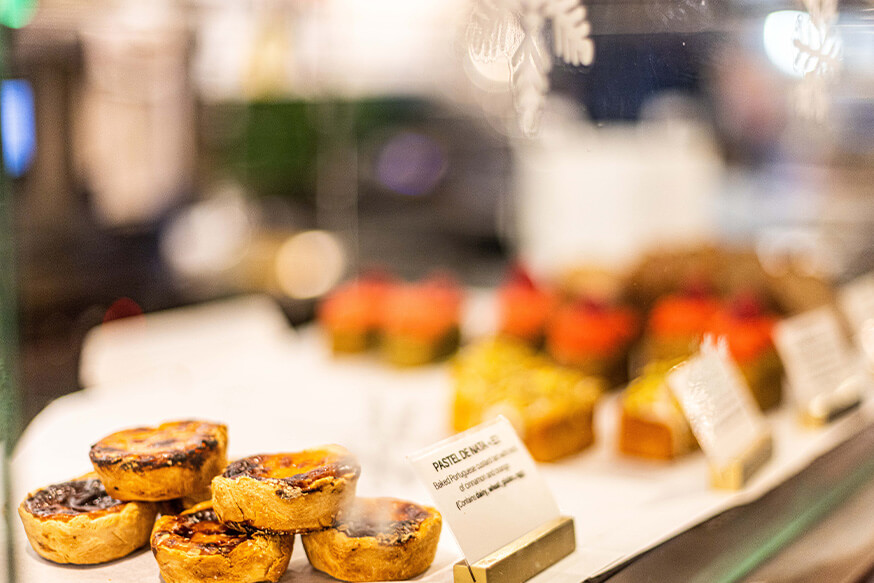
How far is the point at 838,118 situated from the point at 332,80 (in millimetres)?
1804

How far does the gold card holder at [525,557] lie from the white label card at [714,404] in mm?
331

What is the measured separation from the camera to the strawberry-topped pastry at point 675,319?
1908mm

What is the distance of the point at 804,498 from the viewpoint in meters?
1.38

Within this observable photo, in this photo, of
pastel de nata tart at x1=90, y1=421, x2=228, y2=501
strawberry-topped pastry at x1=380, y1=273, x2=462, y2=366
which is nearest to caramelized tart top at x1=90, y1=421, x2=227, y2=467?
pastel de nata tart at x1=90, y1=421, x2=228, y2=501

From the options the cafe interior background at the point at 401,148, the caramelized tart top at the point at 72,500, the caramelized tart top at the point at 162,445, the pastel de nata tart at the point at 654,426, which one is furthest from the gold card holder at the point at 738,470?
the caramelized tart top at the point at 72,500

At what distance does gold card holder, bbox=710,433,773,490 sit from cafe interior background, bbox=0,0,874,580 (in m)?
0.56

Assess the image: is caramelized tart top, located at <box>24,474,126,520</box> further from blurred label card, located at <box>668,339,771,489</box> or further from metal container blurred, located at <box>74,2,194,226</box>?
metal container blurred, located at <box>74,2,194,226</box>

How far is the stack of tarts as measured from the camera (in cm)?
92

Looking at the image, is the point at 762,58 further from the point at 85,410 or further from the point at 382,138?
the point at 382,138

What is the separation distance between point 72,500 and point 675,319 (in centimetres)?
133

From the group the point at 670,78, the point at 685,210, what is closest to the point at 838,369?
the point at 670,78

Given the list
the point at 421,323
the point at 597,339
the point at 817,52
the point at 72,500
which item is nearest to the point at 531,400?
the point at 597,339

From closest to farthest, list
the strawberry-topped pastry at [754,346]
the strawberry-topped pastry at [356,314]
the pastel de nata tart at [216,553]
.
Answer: the pastel de nata tart at [216,553] → the strawberry-topped pastry at [754,346] → the strawberry-topped pastry at [356,314]

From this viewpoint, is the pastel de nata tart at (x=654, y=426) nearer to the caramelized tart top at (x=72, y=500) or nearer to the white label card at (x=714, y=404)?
the white label card at (x=714, y=404)
